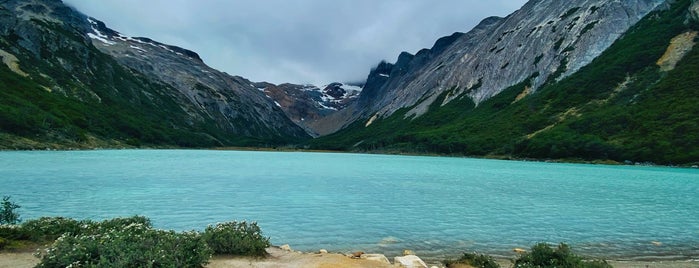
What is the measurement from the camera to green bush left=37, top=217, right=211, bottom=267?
12578mm

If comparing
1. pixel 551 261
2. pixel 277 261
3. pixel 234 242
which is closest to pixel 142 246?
pixel 234 242

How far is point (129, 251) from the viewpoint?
12.9 metres

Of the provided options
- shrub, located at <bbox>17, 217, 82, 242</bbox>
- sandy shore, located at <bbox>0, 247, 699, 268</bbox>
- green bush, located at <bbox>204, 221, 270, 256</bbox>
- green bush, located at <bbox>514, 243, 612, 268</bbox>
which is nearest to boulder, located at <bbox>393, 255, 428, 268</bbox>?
sandy shore, located at <bbox>0, 247, 699, 268</bbox>

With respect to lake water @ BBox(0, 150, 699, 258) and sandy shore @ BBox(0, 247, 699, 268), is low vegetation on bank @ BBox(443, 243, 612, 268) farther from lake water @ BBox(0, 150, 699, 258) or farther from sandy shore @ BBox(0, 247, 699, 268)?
lake water @ BBox(0, 150, 699, 258)

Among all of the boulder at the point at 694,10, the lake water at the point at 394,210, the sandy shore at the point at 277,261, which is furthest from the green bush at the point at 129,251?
the boulder at the point at 694,10

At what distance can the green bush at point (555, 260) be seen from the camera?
1467cm

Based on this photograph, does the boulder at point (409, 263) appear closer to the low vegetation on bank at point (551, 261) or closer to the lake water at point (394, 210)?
the low vegetation on bank at point (551, 261)

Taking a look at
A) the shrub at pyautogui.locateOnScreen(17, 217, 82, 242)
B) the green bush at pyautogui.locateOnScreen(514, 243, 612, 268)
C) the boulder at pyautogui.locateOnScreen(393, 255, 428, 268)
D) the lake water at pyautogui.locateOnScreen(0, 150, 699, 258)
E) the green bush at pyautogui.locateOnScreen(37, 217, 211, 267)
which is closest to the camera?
the green bush at pyautogui.locateOnScreen(37, 217, 211, 267)

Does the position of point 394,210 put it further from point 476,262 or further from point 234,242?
point 234,242

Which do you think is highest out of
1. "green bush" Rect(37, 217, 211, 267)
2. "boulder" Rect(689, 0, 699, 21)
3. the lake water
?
"boulder" Rect(689, 0, 699, 21)

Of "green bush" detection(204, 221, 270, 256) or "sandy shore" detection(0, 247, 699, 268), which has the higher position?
"green bush" detection(204, 221, 270, 256)

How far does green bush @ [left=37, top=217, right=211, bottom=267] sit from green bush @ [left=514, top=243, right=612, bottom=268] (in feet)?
36.0

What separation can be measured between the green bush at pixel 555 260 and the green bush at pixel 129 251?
11.0 m

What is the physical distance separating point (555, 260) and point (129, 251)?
1336 centimetres
